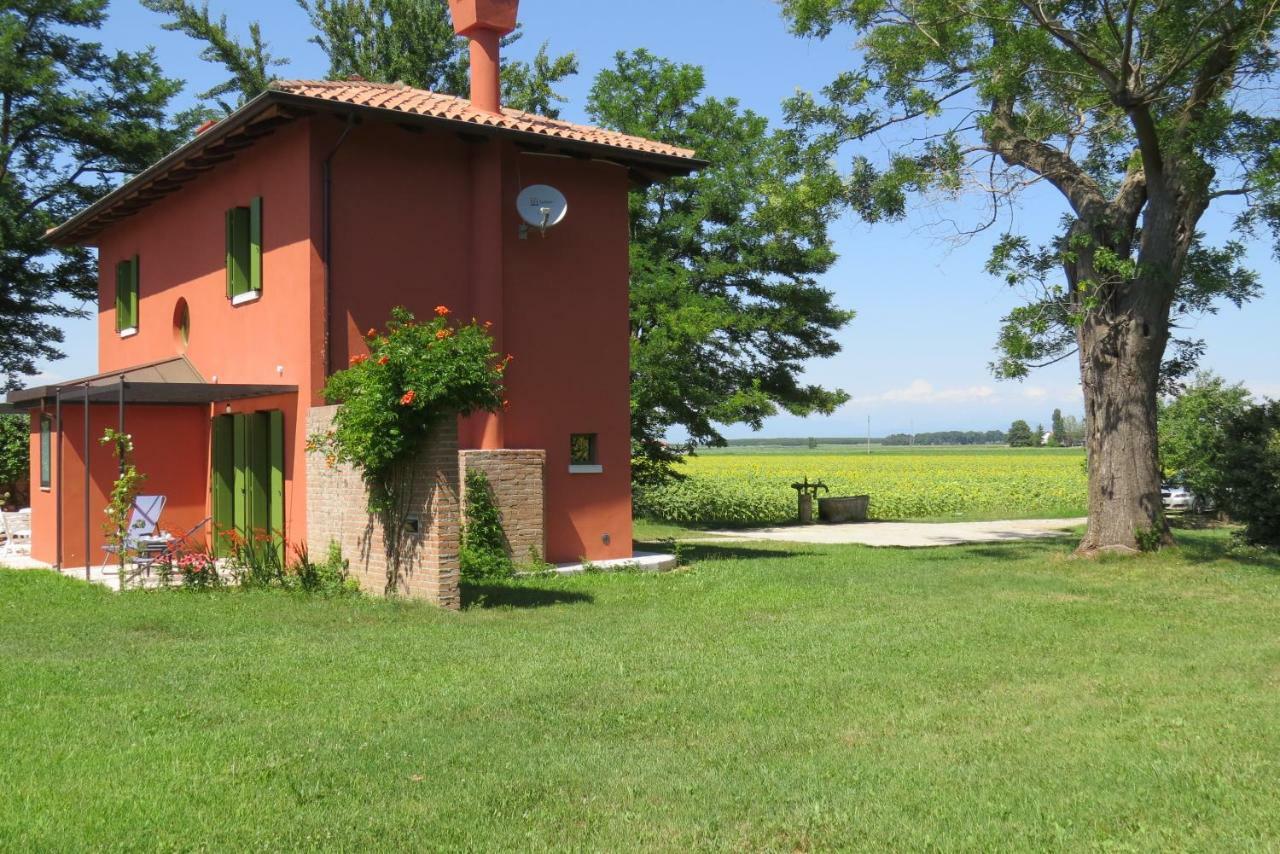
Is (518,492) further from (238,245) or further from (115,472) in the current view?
(115,472)

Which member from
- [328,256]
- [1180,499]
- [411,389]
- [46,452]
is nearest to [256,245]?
[328,256]

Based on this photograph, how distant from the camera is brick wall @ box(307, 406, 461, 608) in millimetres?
10984

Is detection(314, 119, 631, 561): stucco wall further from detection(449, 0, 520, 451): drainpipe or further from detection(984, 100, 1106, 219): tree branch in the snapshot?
detection(984, 100, 1106, 219): tree branch

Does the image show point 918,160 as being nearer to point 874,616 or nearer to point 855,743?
point 874,616

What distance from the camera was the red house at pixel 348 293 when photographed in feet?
44.7

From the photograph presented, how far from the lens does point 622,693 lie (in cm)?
740

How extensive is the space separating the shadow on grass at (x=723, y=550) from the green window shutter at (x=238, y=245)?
7099 millimetres

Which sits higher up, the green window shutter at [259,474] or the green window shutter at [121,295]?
the green window shutter at [121,295]

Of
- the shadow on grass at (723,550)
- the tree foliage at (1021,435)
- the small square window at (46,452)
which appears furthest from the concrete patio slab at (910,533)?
the tree foliage at (1021,435)

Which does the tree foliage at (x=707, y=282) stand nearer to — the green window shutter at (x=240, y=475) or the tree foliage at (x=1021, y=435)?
the green window shutter at (x=240, y=475)

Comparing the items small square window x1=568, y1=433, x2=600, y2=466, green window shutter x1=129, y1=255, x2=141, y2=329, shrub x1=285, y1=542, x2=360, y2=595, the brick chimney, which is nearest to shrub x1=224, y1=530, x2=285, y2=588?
shrub x1=285, y1=542, x2=360, y2=595

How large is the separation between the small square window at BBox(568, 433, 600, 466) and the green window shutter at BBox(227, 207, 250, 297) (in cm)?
491

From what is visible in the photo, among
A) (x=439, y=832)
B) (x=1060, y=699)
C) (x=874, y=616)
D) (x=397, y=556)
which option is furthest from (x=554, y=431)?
(x=439, y=832)

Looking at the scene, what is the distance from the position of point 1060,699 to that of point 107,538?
500 inches
